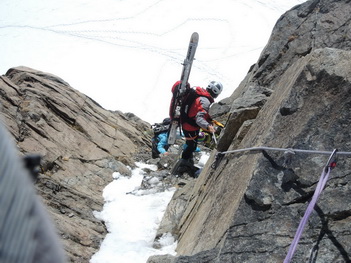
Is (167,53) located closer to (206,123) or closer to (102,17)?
(102,17)

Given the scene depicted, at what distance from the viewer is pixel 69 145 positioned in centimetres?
1212

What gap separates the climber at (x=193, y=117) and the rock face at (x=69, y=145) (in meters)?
1.88

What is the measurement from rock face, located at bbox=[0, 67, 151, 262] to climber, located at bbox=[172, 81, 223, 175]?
1.88m

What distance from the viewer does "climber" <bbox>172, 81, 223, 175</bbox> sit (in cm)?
1066

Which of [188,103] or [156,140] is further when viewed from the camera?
[156,140]

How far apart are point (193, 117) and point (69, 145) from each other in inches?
144

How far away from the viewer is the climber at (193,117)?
10664 mm

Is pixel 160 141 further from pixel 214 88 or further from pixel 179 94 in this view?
pixel 214 88

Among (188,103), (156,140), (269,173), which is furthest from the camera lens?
(156,140)

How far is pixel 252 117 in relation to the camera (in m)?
6.46

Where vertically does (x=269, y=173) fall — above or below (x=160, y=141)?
below

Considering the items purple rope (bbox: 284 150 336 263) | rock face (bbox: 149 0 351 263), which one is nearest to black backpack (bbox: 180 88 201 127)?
rock face (bbox: 149 0 351 263)

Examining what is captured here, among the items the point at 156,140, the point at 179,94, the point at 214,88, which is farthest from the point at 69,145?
the point at 214,88

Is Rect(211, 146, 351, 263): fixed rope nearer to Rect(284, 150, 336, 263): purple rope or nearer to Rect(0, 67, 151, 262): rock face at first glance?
Rect(284, 150, 336, 263): purple rope
